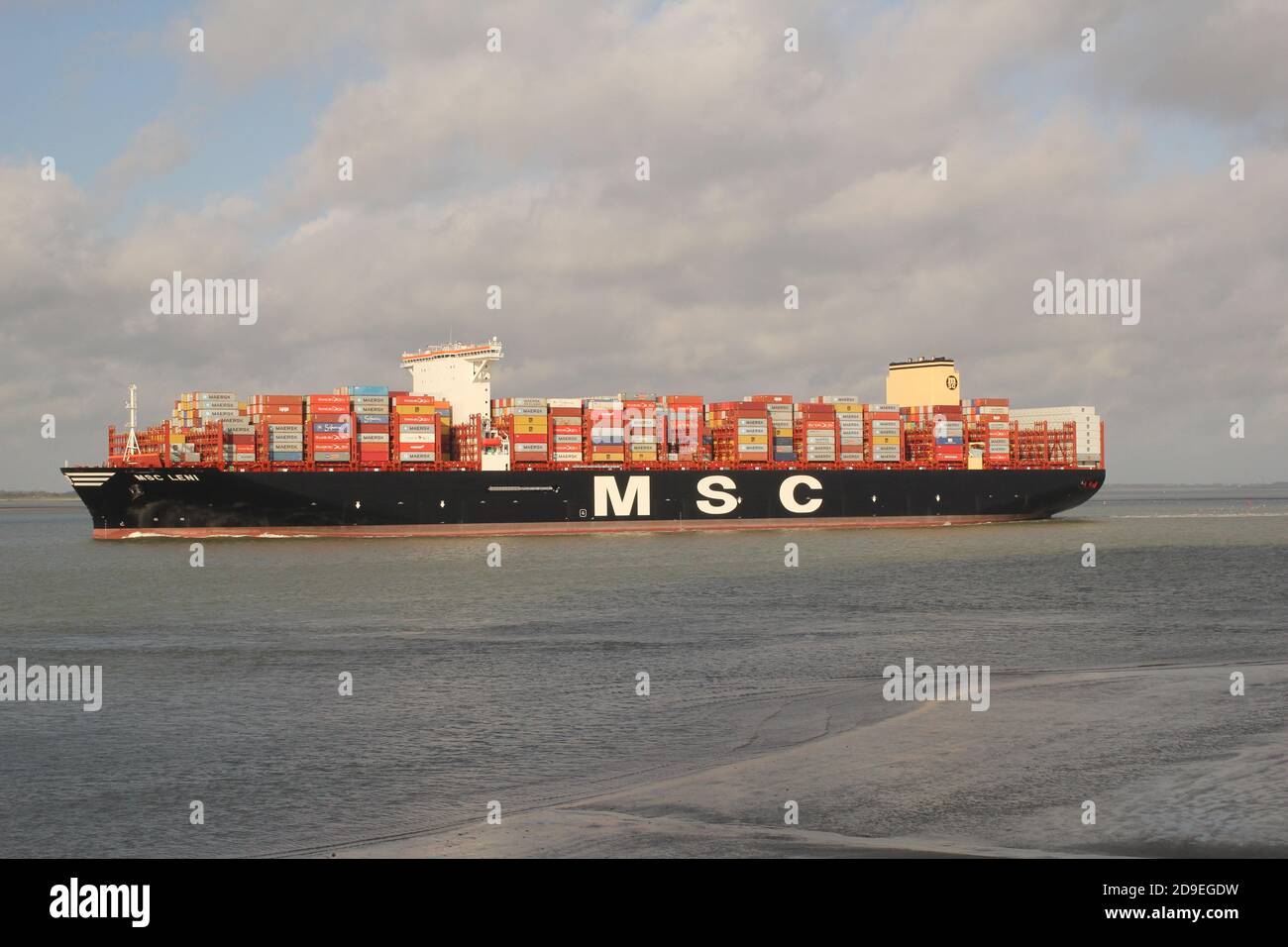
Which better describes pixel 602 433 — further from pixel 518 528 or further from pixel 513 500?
pixel 518 528

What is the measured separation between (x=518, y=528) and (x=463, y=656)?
146 ft

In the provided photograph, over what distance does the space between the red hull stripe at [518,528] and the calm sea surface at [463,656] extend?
32.4 feet

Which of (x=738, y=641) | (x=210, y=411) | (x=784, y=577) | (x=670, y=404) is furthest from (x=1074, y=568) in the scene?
(x=210, y=411)

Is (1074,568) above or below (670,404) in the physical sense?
below

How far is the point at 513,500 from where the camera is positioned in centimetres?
6869

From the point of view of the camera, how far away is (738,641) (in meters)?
27.6

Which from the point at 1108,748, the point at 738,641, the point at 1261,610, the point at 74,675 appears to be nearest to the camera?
the point at 1108,748

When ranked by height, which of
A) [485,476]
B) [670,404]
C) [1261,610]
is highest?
[670,404]

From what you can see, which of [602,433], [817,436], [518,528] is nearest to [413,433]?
[518,528]

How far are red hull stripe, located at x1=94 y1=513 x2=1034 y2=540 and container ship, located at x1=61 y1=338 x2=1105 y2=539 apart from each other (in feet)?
0.41

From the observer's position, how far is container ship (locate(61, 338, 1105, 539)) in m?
64.8

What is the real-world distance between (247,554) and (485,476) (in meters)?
15.7
